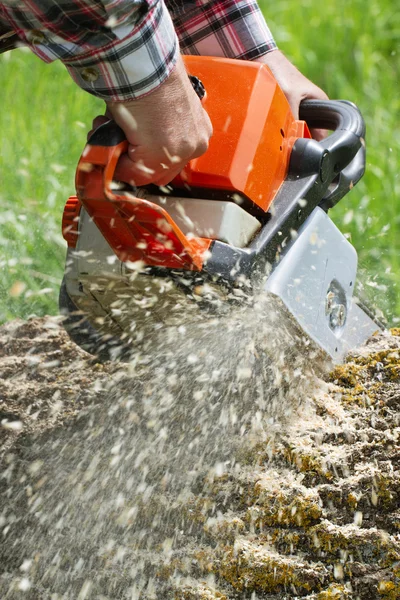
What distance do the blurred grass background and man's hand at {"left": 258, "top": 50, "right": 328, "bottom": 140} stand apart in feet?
3.07

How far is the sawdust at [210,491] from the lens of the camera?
5.31 ft

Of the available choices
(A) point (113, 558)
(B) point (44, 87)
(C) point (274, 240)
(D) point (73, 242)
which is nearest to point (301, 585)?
(A) point (113, 558)

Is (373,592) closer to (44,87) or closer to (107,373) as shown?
(107,373)

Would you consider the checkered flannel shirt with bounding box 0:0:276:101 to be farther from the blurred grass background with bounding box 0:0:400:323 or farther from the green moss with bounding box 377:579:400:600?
the blurred grass background with bounding box 0:0:400:323

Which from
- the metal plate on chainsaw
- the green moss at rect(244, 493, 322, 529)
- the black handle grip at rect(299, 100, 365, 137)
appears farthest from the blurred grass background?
the green moss at rect(244, 493, 322, 529)

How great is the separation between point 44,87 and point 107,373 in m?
2.32

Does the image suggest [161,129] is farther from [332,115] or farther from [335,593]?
[335,593]

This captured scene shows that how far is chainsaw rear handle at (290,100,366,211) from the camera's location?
2039 mm

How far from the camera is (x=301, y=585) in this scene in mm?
1580

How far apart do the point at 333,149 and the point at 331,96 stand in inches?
94.7

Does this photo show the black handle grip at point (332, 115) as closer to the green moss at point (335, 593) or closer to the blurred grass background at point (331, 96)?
the blurred grass background at point (331, 96)

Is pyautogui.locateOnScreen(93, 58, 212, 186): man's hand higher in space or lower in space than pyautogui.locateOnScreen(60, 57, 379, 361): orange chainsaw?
higher

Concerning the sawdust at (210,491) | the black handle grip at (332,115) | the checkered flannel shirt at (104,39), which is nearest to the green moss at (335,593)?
the sawdust at (210,491)

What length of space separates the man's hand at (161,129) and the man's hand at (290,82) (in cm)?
53
